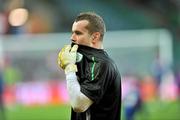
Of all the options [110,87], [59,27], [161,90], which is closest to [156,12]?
[59,27]

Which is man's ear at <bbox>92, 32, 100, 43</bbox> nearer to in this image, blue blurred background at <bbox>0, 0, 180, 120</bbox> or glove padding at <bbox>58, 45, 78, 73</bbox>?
glove padding at <bbox>58, 45, 78, 73</bbox>

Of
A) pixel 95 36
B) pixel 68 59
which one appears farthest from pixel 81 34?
pixel 68 59

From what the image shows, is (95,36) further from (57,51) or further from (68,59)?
(57,51)

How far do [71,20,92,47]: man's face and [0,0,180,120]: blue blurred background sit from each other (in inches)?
513

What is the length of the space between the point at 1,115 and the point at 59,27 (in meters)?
8.14

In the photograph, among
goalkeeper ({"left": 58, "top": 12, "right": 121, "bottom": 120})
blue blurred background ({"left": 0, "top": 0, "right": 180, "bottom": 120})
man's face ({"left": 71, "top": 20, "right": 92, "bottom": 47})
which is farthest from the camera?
blue blurred background ({"left": 0, "top": 0, "right": 180, "bottom": 120})

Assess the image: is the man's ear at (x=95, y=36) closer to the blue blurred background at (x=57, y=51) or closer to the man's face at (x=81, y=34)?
the man's face at (x=81, y=34)

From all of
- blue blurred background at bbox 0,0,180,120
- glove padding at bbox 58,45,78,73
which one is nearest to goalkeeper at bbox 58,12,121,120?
glove padding at bbox 58,45,78,73

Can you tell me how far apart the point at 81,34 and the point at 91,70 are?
28 centimetres

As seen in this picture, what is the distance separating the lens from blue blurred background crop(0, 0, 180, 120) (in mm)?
21625

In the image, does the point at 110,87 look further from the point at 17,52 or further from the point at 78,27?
the point at 17,52

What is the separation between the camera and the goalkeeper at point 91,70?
5.69 meters

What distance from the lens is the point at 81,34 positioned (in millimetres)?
5809

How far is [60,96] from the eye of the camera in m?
22.1
